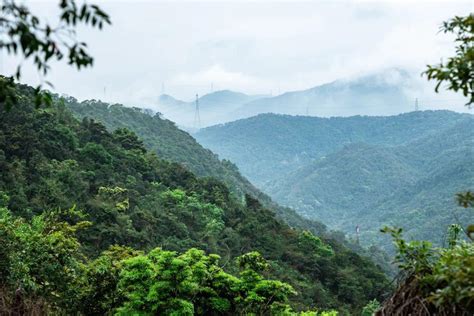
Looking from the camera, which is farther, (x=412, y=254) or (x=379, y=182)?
(x=379, y=182)

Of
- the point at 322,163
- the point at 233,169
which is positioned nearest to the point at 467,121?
the point at 322,163

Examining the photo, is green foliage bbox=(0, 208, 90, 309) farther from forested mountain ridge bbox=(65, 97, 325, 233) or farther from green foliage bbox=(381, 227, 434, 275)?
forested mountain ridge bbox=(65, 97, 325, 233)

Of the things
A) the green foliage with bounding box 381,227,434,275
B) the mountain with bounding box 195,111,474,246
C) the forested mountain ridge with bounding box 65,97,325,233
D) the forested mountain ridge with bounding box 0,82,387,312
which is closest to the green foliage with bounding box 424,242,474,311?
the green foliage with bounding box 381,227,434,275

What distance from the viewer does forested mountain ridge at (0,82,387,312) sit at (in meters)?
24.8

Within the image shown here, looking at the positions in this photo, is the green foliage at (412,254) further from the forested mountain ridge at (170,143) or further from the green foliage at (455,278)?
the forested mountain ridge at (170,143)

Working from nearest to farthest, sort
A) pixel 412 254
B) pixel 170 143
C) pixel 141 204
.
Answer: pixel 412 254, pixel 141 204, pixel 170 143

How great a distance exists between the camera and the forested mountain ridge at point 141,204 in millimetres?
24828

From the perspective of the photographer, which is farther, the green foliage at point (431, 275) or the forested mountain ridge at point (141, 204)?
the forested mountain ridge at point (141, 204)

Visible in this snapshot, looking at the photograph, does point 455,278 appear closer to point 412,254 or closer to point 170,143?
point 412,254

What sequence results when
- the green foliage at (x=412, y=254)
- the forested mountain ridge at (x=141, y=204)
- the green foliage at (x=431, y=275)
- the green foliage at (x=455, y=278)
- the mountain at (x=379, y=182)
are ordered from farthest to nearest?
the mountain at (x=379, y=182) < the forested mountain ridge at (x=141, y=204) < the green foliage at (x=412, y=254) < the green foliage at (x=431, y=275) < the green foliage at (x=455, y=278)

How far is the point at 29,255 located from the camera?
11.1 meters

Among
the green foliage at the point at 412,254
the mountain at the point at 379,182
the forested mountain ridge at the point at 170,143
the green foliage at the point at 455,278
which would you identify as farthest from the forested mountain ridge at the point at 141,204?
the mountain at the point at 379,182

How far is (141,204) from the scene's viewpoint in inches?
1248

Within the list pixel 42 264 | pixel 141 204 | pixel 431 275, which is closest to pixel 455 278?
pixel 431 275
